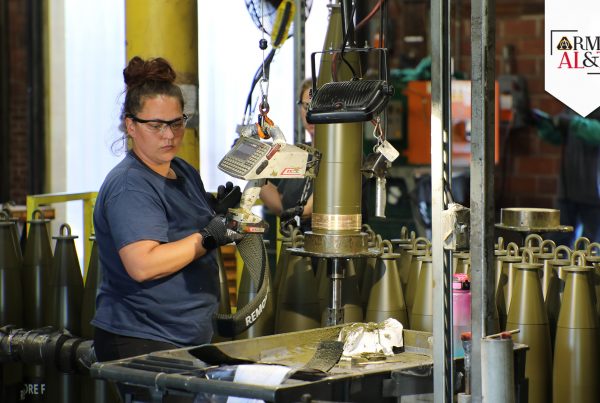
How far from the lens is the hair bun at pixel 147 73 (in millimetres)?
2588

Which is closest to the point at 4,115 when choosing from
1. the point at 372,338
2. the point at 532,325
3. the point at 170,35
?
the point at 170,35

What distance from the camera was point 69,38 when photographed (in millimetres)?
6152

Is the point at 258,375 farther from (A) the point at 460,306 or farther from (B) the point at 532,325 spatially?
(B) the point at 532,325

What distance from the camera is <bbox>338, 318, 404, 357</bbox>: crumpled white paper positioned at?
93.7 inches

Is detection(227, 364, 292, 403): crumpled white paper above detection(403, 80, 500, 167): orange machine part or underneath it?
underneath

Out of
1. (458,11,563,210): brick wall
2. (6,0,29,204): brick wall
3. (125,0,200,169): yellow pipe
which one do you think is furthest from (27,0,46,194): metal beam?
(125,0,200,169): yellow pipe

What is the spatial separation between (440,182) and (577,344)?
99cm

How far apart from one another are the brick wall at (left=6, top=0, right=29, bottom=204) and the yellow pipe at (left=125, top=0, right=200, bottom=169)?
17.3ft

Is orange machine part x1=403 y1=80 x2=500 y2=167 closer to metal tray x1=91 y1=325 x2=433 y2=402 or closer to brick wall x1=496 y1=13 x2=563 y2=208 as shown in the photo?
brick wall x1=496 y1=13 x2=563 y2=208

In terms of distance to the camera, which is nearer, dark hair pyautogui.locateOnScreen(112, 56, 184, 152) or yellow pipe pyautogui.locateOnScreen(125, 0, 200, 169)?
dark hair pyautogui.locateOnScreen(112, 56, 184, 152)

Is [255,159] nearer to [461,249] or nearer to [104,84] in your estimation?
[461,249]

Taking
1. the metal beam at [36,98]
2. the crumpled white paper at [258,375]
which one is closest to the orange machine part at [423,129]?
the metal beam at [36,98]

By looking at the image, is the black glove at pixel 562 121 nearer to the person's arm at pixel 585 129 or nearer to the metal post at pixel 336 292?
the person's arm at pixel 585 129

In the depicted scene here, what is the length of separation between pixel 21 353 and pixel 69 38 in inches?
124
